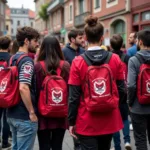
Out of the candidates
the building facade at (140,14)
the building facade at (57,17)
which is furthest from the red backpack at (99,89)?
the building facade at (57,17)

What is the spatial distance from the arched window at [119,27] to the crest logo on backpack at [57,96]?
16133mm

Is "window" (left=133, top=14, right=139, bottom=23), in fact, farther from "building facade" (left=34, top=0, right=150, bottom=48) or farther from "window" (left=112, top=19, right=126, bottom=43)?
"window" (left=112, top=19, right=126, bottom=43)

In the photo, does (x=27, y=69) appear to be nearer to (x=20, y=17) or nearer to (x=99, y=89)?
(x=99, y=89)

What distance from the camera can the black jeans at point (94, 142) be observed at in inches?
133

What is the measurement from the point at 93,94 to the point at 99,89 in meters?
0.08

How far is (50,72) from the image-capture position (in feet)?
12.4

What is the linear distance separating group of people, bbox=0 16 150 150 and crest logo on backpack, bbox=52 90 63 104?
2cm

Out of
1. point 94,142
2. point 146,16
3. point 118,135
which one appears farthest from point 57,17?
point 94,142

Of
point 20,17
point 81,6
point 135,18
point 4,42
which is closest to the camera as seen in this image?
point 4,42

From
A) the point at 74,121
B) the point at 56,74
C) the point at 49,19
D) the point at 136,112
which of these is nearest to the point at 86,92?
the point at 74,121

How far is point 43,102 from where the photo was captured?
3.75m

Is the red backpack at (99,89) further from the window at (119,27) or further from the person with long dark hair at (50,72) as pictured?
the window at (119,27)

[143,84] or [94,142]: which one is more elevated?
[143,84]

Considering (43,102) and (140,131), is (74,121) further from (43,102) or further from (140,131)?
(140,131)
